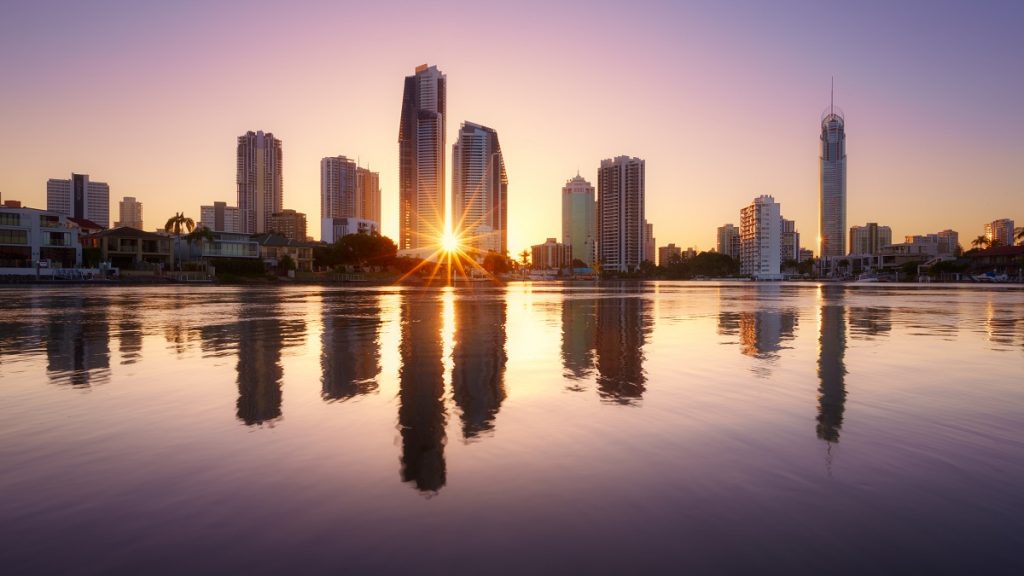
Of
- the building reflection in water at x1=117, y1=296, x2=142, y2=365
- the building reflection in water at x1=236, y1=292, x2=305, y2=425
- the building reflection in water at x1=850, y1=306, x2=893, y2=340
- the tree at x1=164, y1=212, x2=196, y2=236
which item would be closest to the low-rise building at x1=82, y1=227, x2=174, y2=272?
the tree at x1=164, y1=212, x2=196, y2=236

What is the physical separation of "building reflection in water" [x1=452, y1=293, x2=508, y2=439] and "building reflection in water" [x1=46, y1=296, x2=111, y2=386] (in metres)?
8.03

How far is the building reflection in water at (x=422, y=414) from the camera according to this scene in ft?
23.8

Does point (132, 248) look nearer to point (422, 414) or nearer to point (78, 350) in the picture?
point (78, 350)

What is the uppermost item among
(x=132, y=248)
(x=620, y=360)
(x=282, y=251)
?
(x=282, y=251)

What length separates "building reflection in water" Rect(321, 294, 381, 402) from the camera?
1251 centimetres

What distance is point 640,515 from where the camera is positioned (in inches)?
234

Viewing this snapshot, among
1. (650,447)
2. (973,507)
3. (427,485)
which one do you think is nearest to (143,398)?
(427,485)

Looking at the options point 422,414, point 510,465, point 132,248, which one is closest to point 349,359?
point 422,414

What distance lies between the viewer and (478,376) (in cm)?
1410

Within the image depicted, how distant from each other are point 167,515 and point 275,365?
32.8ft

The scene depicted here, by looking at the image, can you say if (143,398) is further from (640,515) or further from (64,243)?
(64,243)

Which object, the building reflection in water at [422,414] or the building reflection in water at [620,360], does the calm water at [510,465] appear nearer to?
the building reflection in water at [422,414]

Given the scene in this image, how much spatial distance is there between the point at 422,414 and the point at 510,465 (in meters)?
3.11

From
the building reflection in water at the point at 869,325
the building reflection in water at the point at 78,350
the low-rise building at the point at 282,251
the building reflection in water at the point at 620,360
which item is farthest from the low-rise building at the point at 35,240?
the building reflection in water at the point at 869,325
